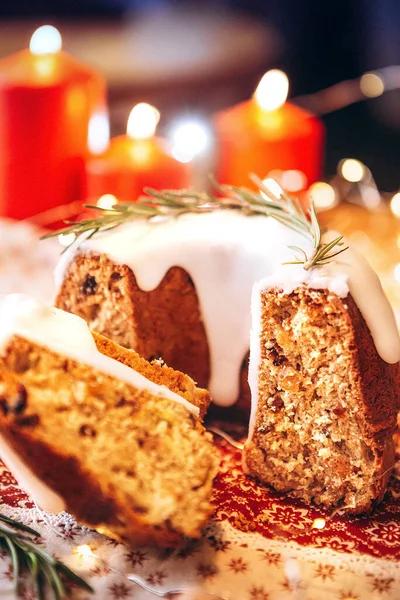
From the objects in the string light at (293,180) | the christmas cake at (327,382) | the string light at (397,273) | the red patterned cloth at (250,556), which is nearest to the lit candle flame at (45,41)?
the string light at (293,180)

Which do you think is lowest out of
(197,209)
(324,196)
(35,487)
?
(35,487)

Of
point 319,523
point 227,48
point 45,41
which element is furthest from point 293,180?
point 227,48

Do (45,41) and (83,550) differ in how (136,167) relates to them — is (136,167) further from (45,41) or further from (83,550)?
(83,550)

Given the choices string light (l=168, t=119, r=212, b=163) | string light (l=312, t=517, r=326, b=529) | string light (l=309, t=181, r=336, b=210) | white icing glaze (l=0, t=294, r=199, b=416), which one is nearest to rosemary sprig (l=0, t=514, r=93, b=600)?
white icing glaze (l=0, t=294, r=199, b=416)

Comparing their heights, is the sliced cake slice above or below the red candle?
below

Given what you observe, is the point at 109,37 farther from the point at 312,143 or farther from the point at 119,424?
the point at 119,424

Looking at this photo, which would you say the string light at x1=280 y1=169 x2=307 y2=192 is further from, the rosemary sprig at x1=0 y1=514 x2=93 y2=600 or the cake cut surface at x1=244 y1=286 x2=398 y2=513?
the rosemary sprig at x1=0 y1=514 x2=93 y2=600

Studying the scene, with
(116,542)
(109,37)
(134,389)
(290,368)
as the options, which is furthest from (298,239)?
(109,37)
